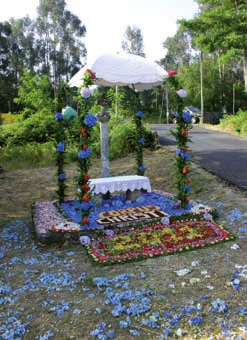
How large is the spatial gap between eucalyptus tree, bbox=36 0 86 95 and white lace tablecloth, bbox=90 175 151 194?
44.9 meters

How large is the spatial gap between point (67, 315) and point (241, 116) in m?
20.3

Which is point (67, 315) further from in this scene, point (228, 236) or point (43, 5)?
point (43, 5)

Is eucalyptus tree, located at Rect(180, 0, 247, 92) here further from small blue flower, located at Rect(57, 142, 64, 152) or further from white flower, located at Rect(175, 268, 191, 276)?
white flower, located at Rect(175, 268, 191, 276)

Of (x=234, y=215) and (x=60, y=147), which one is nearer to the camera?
(x=234, y=215)

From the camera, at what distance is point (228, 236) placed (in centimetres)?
539

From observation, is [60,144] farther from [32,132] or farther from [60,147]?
[32,132]

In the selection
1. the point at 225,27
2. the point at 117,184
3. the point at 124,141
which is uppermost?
the point at 225,27

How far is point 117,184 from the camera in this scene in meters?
6.86

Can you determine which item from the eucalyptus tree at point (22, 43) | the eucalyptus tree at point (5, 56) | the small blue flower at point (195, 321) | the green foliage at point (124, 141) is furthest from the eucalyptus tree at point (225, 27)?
the eucalyptus tree at point (22, 43)

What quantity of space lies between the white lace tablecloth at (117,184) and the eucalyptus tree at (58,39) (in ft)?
147

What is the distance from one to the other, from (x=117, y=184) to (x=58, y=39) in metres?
48.5

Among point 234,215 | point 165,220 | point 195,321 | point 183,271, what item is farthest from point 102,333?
point 234,215

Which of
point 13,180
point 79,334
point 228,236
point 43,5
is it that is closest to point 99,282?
point 79,334

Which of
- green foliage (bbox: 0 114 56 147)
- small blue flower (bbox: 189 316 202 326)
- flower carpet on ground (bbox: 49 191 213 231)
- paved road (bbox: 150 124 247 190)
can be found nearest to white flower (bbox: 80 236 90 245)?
flower carpet on ground (bbox: 49 191 213 231)
